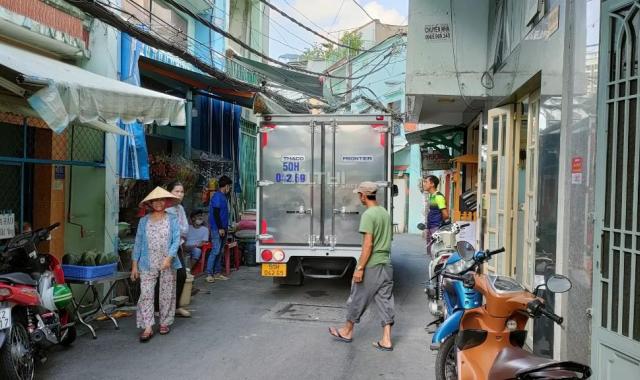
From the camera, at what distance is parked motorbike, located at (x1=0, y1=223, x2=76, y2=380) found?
3998mm

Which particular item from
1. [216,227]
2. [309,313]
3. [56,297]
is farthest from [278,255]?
[56,297]

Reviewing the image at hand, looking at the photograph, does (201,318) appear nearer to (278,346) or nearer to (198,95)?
(278,346)

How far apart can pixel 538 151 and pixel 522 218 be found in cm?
144

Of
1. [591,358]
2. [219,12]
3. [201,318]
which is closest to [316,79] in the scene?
[219,12]

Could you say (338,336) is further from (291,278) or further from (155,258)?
(291,278)

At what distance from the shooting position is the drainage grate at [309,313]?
22.1 feet

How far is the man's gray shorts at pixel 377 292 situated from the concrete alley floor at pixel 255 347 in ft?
1.24

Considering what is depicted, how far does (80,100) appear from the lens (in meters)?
4.71

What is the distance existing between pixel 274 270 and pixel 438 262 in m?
2.76

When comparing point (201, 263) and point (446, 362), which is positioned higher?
point (446, 362)

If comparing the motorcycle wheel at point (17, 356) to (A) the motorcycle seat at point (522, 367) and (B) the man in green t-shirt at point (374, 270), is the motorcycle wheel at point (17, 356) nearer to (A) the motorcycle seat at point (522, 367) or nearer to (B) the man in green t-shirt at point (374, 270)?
(B) the man in green t-shirt at point (374, 270)

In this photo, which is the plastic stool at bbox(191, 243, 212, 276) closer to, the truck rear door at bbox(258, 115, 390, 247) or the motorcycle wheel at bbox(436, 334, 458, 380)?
the truck rear door at bbox(258, 115, 390, 247)

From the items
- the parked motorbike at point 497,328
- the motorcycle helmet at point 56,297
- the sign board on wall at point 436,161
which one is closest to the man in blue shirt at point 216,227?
the motorcycle helmet at point 56,297

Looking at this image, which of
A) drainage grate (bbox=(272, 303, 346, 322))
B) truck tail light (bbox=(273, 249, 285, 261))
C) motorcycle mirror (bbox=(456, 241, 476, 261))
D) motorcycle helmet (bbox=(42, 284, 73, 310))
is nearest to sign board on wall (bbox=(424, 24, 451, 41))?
truck tail light (bbox=(273, 249, 285, 261))
